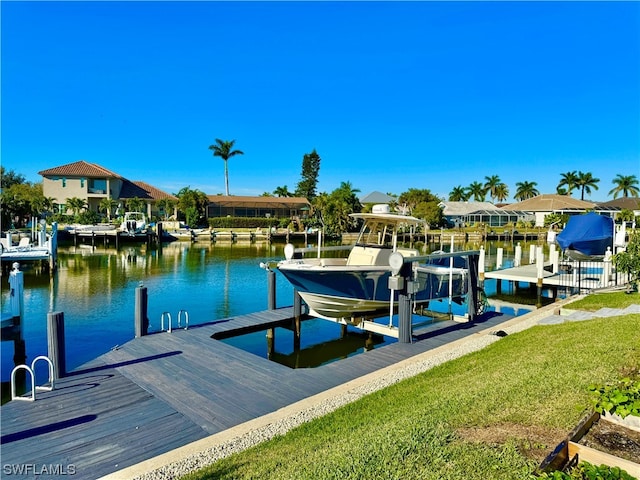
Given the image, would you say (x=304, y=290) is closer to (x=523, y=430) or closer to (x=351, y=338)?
(x=351, y=338)

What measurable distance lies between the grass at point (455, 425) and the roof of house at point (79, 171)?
6134 centimetres

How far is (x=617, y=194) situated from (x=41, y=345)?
4263 inches

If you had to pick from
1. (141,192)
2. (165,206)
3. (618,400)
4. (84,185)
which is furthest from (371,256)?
(141,192)

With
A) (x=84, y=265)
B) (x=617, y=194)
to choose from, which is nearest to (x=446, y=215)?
(x=617, y=194)

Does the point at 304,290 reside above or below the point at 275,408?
above

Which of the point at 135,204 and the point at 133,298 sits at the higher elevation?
the point at 135,204

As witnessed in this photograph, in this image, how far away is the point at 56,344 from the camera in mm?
7785

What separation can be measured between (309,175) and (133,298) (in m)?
80.3

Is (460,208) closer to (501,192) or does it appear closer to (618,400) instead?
(501,192)

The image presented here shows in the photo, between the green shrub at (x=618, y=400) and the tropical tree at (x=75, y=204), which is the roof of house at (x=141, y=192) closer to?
the tropical tree at (x=75, y=204)

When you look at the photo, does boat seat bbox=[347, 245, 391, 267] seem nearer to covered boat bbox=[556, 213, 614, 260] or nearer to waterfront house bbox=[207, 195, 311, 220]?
covered boat bbox=[556, 213, 614, 260]

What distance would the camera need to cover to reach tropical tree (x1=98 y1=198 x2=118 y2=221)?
58281 mm

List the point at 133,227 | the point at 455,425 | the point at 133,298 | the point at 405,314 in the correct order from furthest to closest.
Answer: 1. the point at 133,227
2. the point at 133,298
3. the point at 405,314
4. the point at 455,425

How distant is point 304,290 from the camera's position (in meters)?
12.4
